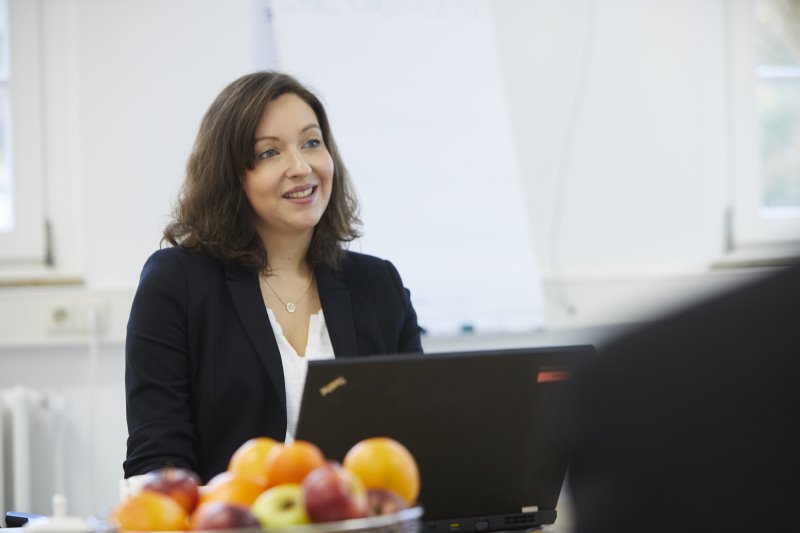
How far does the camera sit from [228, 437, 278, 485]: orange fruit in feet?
3.07

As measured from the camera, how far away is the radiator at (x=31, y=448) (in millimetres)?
2637

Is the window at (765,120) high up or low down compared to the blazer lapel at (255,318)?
up

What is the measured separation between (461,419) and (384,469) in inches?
12.2

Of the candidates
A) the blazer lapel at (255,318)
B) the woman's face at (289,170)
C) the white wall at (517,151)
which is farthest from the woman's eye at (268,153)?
the white wall at (517,151)

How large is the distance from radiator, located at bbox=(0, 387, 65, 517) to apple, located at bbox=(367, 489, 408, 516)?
2024 millimetres

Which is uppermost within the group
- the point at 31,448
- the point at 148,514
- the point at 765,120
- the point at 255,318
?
the point at 765,120

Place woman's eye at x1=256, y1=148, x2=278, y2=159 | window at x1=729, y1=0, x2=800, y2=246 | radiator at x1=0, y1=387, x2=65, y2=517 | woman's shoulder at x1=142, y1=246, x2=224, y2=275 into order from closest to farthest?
woman's shoulder at x1=142, y1=246, x2=224, y2=275
woman's eye at x1=256, y1=148, x2=278, y2=159
radiator at x1=0, y1=387, x2=65, y2=517
window at x1=729, y1=0, x2=800, y2=246

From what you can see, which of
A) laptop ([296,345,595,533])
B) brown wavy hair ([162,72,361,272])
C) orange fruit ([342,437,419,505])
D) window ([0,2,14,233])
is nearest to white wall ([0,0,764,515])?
window ([0,2,14,233])

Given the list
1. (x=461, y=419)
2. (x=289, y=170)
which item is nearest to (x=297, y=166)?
(x=289, y=170)

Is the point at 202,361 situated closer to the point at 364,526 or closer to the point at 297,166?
the point at 297,166

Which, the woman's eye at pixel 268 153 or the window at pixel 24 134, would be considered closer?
the woman's eye at pixel 268 153

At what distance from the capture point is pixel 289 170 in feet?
6.49

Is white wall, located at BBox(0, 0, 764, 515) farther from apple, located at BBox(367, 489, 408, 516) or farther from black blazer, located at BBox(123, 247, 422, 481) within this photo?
apple, located at BBox(367, 489, 408, 516)

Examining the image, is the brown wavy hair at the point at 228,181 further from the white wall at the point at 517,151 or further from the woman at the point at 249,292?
the white wall at the point at 517,151
